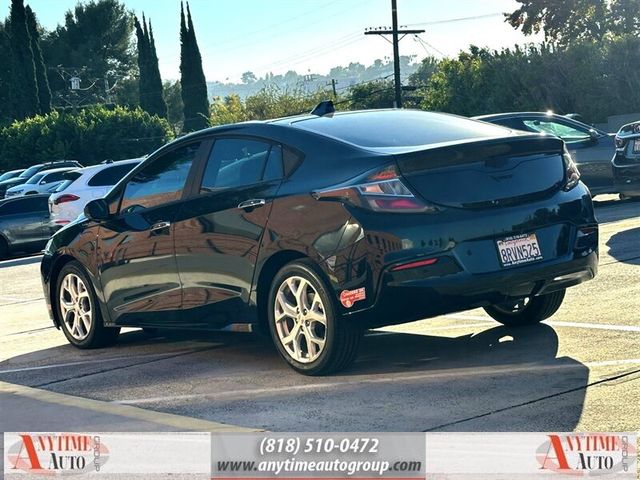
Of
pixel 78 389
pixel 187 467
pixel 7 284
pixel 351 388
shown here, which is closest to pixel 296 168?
pixel 351 388

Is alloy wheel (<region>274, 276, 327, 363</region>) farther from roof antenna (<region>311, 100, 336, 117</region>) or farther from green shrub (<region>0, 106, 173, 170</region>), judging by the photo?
green shrub (<region>0, 106, 173, 170</region>)

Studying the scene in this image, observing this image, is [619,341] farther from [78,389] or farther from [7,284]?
[7,284]

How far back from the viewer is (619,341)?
23.8 feet

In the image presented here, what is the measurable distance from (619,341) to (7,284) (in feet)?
36.3

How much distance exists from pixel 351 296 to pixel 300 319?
19.4 inches

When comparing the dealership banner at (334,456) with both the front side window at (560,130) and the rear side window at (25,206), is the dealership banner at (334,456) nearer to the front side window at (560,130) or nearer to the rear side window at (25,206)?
the front side window at (560,130)

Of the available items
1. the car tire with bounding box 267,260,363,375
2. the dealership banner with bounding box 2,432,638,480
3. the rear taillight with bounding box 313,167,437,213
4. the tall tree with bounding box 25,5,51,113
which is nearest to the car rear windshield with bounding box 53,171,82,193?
the car tire with bounding box 267,260,363,375

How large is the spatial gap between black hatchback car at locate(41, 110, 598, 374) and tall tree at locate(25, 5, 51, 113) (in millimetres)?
61212

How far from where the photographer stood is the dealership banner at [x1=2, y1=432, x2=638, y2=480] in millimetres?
4914

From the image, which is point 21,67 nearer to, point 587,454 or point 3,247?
point 3,247

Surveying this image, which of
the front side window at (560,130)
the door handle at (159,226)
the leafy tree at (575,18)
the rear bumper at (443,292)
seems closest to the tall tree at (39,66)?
the leafy tree at (575,18)

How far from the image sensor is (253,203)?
24.7ft

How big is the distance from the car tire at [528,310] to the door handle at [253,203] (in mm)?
1847

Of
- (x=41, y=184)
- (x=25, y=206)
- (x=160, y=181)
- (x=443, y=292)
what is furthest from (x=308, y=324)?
(x=41, y=184)
